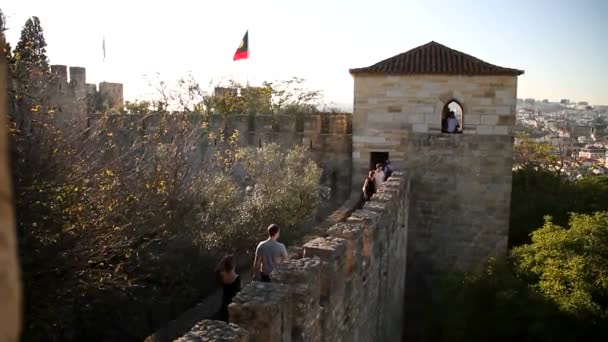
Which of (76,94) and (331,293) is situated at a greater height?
(76,94)

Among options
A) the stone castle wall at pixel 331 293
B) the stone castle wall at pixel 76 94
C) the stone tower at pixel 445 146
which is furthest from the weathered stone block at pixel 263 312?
the stone tower at pixel 445 146

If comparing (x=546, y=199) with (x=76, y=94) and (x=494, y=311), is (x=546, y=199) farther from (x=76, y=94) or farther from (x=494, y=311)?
(x=76, y=94)

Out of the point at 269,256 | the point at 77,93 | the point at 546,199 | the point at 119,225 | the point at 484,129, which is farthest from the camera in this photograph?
the point at 77,93

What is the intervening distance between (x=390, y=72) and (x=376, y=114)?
105 cm

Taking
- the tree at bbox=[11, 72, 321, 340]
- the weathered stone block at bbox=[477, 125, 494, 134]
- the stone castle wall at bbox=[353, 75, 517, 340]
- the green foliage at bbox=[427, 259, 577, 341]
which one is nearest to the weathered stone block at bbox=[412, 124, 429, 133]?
the stone castle wall at bbox=[353, 75, 517, 340]

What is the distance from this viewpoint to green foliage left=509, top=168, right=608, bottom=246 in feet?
50.9

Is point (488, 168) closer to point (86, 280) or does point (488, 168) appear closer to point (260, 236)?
point (260, 236)

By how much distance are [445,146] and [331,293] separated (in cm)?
964

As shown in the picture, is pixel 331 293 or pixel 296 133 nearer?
pixel 331 293

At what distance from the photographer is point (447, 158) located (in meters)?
14.4

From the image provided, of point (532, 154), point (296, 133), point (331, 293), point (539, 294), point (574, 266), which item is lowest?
point (539, 294)

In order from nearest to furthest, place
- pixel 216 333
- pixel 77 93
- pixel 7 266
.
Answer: pixel 7 266 < pixel 216 333 < pixel 77 93

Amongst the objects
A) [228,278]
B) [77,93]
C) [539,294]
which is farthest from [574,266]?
[77,93]

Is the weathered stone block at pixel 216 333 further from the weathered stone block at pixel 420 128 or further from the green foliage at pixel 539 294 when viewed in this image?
the weathered stone block at pixel 420 128
